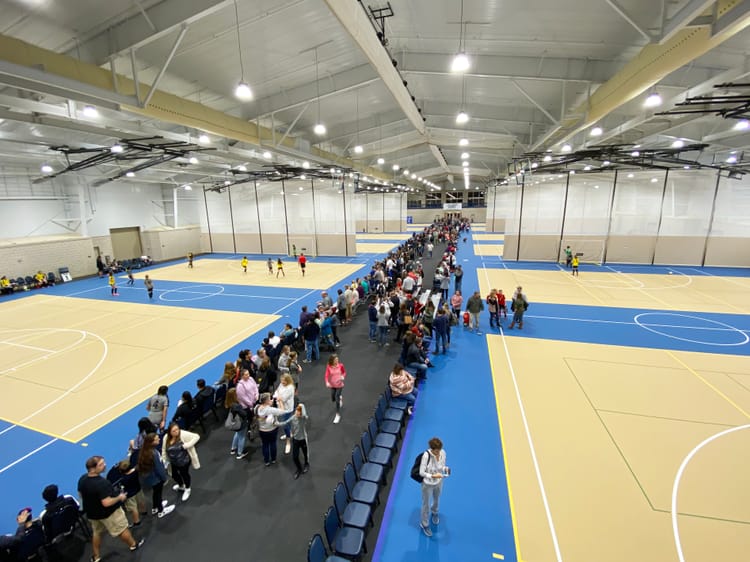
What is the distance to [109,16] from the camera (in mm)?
8094

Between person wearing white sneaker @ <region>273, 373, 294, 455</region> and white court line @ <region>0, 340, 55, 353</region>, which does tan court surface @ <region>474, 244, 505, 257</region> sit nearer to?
person wearing white sneaker @ <region>273, 373, 294, 455</region>

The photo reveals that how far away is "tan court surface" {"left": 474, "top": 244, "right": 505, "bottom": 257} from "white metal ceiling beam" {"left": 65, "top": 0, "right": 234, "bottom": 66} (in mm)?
28548

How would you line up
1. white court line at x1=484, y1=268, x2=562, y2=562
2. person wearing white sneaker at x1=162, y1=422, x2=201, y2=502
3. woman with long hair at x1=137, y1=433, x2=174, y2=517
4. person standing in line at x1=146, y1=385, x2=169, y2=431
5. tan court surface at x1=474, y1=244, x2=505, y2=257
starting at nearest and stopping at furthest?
1. white court line at x1=484, y1=268, x2=562, y2=562
2. woman with long hair at x1=137, y1=433, x2=174, y2=517
3. person wearing white sneaker at x1=162, y1=422, x2=201, y2=502
4. person standing in line at x1=146, y1=385, x2=169, y2=431
5. tan court surface at x1=474, y1=244, x2=505, y2=257

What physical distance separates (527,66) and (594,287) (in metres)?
14.0

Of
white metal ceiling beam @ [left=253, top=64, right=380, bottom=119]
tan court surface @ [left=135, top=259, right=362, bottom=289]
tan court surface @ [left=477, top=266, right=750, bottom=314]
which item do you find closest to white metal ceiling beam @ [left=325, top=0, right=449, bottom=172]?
white metal ceiling beam @ [left=253, top=64, right=380, bottom=119]

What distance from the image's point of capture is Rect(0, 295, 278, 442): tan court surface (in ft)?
30.0

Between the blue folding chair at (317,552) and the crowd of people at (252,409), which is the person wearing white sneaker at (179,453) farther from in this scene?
the blue folding chair at (317,552)

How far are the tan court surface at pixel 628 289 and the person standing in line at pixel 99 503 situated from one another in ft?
58.9

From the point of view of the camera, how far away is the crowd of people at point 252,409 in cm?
511

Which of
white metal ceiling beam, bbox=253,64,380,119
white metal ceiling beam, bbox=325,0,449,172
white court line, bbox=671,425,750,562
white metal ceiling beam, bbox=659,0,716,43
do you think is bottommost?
white court line, bbox=671,425,750,562

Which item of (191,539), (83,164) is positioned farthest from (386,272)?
(83,164)

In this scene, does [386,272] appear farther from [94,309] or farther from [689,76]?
[94,309]

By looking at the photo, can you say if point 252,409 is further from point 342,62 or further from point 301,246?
point 301,246

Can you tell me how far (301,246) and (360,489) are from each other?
30025 mm
